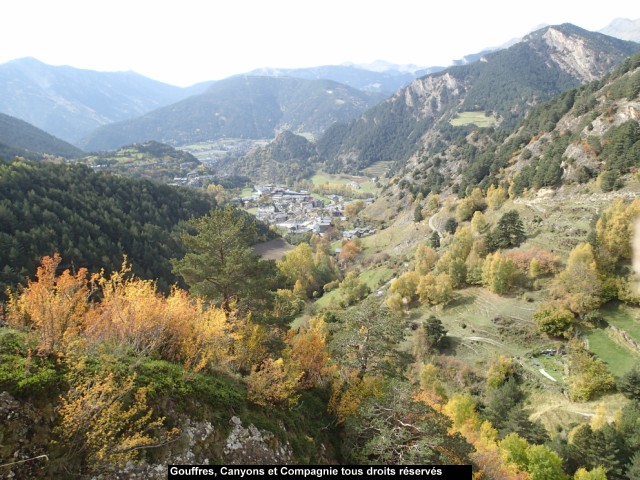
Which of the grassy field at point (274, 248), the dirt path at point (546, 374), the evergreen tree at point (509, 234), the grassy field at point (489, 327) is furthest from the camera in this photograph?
the grassy field at point (274, 248)

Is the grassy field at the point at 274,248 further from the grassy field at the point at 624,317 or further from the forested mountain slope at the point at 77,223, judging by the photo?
the grassy field at the point at 624,317

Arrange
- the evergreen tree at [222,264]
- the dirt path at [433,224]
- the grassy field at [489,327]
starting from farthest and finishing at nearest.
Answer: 1. the dirt path at [433,224]
2. the grassy field at [489,327]
3. the evergreen tree at [222,264]

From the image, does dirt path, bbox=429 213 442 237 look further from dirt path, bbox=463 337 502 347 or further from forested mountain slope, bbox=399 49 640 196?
dirt path, bbox=463 337 502 347

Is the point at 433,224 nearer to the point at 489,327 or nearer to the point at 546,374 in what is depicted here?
the point at 489,327

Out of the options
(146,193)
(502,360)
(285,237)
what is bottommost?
(285,237)

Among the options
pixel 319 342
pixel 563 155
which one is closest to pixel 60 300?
pixel 319 342

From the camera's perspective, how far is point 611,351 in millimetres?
46500

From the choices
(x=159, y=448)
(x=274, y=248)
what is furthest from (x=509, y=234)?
(x=274, y=248)

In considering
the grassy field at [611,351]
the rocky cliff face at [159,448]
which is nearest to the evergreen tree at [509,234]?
the grassy field at [611,351]

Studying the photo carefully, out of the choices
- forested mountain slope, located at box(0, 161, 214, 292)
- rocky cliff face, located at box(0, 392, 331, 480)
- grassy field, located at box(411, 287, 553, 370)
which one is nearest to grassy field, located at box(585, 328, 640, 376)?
grassy field, located at box(411, 287, 553, 370)

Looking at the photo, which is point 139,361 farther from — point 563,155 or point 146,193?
point 146,193

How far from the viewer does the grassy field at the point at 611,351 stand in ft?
145

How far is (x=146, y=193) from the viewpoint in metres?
145

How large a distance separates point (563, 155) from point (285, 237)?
402 feet
